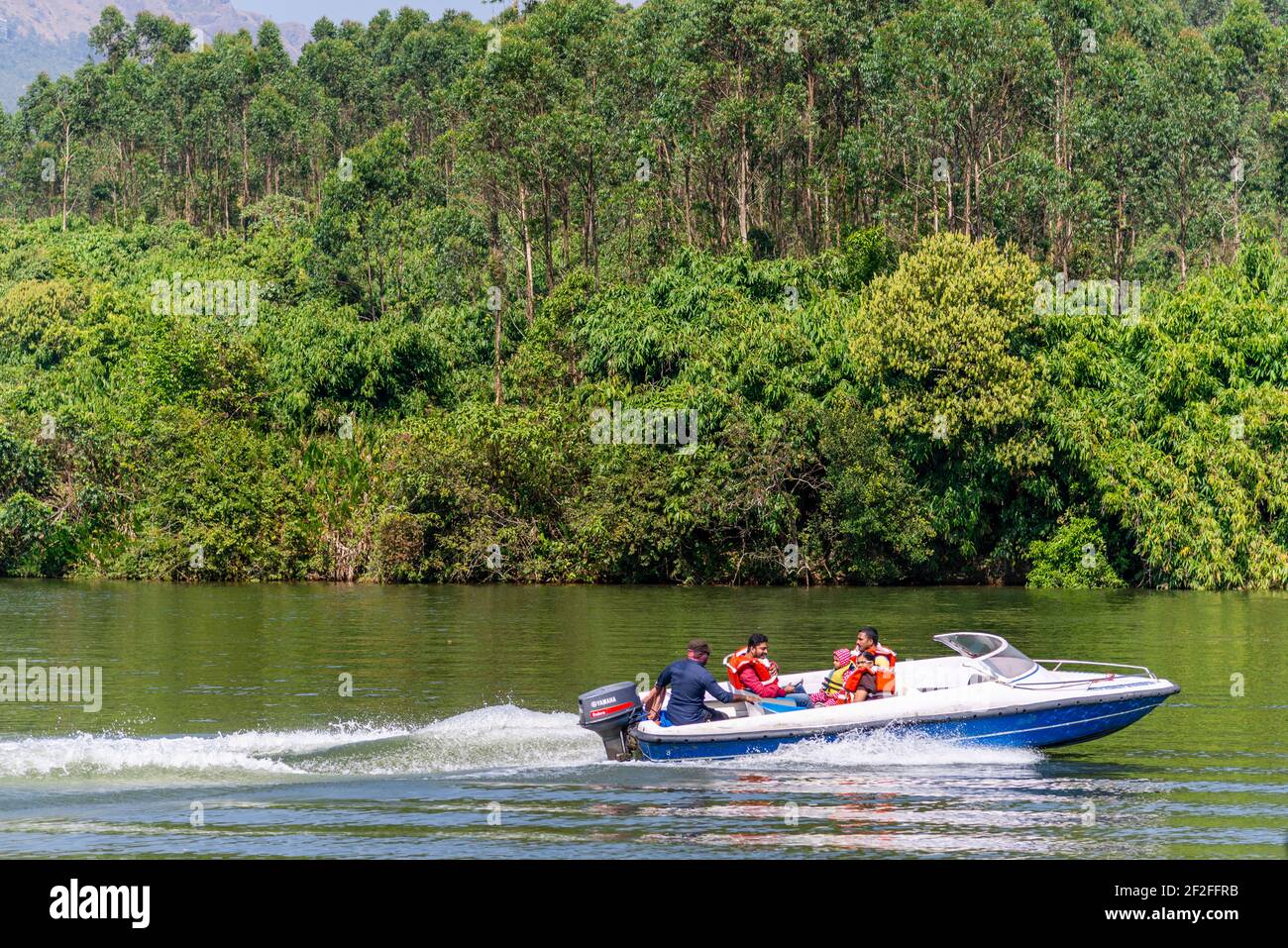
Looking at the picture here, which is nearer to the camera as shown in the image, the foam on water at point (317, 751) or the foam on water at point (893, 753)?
the foam on water at point (317, 751)

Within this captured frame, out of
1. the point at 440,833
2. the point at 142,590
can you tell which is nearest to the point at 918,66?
the point at 142,590

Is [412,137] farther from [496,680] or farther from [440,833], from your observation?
[440,833]

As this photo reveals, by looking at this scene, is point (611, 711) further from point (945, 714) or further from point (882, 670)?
point (945, 714)

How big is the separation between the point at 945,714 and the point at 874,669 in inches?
47.2

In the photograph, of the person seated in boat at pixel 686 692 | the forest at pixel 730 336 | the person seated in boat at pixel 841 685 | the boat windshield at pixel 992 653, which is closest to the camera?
the person seated in boat at pixel 686 692

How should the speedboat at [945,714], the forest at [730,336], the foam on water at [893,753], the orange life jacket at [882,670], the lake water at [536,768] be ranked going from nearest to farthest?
1. the lake water at [536,768]
2. the speedboat at [945,714]
3. the foam on water at [893,753]
4. the orange life jacket at [882,670]
5. the forest at [730,336]

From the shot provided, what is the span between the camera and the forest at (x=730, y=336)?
1866 inches

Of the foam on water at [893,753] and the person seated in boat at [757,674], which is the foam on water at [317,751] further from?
the foam on water at [893,753]

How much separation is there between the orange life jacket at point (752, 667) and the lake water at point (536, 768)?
1.63 metres

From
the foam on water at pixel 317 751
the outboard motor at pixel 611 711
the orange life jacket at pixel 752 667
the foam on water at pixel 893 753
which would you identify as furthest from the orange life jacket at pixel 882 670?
the foam on water at pixel 317 751

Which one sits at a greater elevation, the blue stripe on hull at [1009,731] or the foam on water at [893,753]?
the blue stripe on hull at [1009,731]

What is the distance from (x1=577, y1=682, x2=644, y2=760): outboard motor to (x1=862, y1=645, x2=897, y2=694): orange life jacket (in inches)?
128

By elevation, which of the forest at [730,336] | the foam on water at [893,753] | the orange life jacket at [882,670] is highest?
the forest at [730,336]

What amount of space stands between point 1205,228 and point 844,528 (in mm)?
30185
